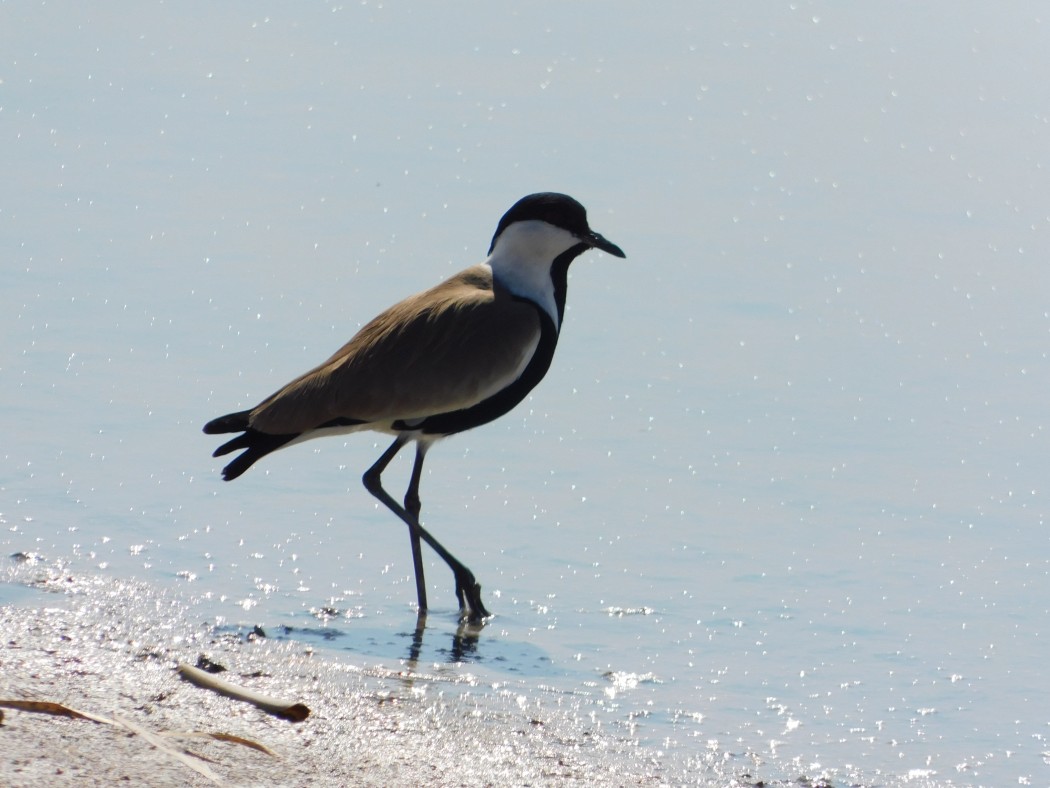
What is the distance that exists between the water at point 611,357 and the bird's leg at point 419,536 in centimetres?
9

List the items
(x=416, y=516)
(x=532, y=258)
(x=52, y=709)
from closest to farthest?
(x=52, y=709) → (x=416, y=516) → (x=532, y=258)

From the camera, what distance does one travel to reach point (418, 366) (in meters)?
6.90

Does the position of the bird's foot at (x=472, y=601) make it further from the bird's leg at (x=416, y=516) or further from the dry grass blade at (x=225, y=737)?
the dry grass blade at (x=225, y=737)

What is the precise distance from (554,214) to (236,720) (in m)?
2.94

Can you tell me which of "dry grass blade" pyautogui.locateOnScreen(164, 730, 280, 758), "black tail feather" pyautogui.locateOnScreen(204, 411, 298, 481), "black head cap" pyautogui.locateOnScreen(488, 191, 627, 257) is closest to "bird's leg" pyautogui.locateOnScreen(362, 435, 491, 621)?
"black tail feather" pyautogui.locateOnScreen(204, 411, 298, 481)

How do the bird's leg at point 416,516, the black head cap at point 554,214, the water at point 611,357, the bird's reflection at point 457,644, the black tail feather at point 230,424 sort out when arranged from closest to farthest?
the bird's reflection at point 457,644 < the water at point 611,357 < the bird's leg at point 416,516 < the black tail feather at point 230,424 < the black head cap at point 554,214

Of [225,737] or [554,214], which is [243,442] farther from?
[225,737]

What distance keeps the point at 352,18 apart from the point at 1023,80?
5.87 m

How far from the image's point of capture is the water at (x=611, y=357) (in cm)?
632

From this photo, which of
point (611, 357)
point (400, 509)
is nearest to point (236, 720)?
point (400, 509)

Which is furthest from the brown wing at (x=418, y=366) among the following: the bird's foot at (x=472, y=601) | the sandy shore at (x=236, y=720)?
the sandy shore at (x=236, y=720)

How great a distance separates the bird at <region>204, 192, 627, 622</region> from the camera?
6.78 m

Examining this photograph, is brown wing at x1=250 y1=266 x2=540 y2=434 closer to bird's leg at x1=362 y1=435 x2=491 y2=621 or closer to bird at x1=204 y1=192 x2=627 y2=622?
bird at x1=204 y1=192 x2=627 y2=622

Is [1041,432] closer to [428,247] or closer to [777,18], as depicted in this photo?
[428,247]
